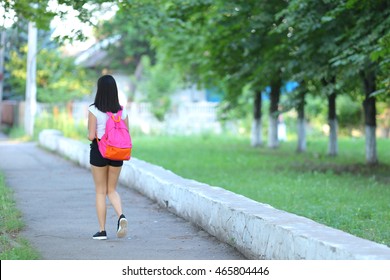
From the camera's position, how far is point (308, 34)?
19.0 m

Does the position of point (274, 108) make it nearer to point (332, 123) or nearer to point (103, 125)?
point (332, 123)

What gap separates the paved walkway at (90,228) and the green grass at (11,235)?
0.46 feet

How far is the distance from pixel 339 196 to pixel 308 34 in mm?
5172

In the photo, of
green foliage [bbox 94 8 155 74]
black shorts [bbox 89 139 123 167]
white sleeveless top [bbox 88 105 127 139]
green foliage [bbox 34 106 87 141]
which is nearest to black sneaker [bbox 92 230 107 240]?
black shorts [bbox 89 139 123 167]

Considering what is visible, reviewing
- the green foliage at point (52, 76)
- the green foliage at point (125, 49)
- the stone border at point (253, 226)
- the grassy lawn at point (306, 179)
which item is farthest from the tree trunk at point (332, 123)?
the green foliage at point (125, 49)

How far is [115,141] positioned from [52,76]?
40.6 m

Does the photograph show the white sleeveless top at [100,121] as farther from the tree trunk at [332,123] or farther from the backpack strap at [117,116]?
the tree trunk at [332,123]

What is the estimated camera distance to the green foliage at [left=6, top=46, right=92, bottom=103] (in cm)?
4884

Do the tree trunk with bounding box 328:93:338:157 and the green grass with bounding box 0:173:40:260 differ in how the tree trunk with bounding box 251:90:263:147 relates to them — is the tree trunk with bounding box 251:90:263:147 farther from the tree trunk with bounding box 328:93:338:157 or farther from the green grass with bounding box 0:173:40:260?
the green grass with bounding box 0:173:40:260

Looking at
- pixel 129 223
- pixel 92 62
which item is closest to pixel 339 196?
pixel 129 223

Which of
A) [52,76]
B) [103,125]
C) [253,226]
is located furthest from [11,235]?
[52,76]

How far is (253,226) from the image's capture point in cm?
907

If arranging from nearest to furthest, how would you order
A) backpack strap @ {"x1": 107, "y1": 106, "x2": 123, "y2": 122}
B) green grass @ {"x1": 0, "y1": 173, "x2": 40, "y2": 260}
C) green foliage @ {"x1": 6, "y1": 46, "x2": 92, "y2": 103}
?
green grass @ {"x1": 0, "y1": 173, "x2": 40, "y2": 260}, backpack strap @ {"x1": 107, "y1": 106, "x2": 123, "y2": 122}, green foliage @ {"x1": 6, "y1": 46, "x2": 92, "y2": 103}

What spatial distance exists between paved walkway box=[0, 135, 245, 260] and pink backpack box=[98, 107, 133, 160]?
98 cm
